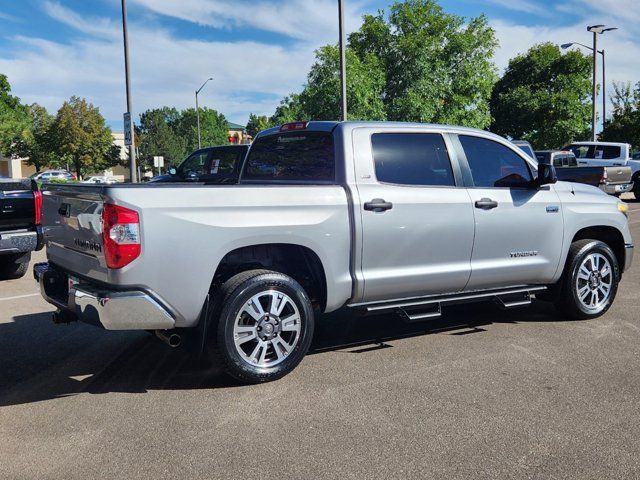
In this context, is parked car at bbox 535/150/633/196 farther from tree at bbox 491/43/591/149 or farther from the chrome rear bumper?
tree at bbox 491/43/591/149

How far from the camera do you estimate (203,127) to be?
131500mm

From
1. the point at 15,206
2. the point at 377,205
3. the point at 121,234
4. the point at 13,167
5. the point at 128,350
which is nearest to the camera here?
the point at 121,234

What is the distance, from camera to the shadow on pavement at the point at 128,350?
4379 millimetres

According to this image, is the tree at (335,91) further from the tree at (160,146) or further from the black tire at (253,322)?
the tree at (160,146)

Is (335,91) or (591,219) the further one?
(335,91)

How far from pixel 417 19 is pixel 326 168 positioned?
36410 mm

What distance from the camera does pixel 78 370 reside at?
185 inches

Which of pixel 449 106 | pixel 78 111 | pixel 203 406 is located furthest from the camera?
pixel 78 111

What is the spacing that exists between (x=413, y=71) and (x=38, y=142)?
142 feet

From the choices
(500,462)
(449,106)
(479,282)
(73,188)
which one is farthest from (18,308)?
(449,106)

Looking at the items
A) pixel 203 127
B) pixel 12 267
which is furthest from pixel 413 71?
pixel 203 127

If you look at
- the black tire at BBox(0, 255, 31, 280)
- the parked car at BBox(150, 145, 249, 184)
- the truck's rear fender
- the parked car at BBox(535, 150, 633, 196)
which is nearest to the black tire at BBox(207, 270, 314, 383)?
the truck's rear fender

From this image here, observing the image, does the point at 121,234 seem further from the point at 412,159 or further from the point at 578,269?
the point at 578,269

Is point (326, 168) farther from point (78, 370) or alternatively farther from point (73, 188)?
point (78, 370)
